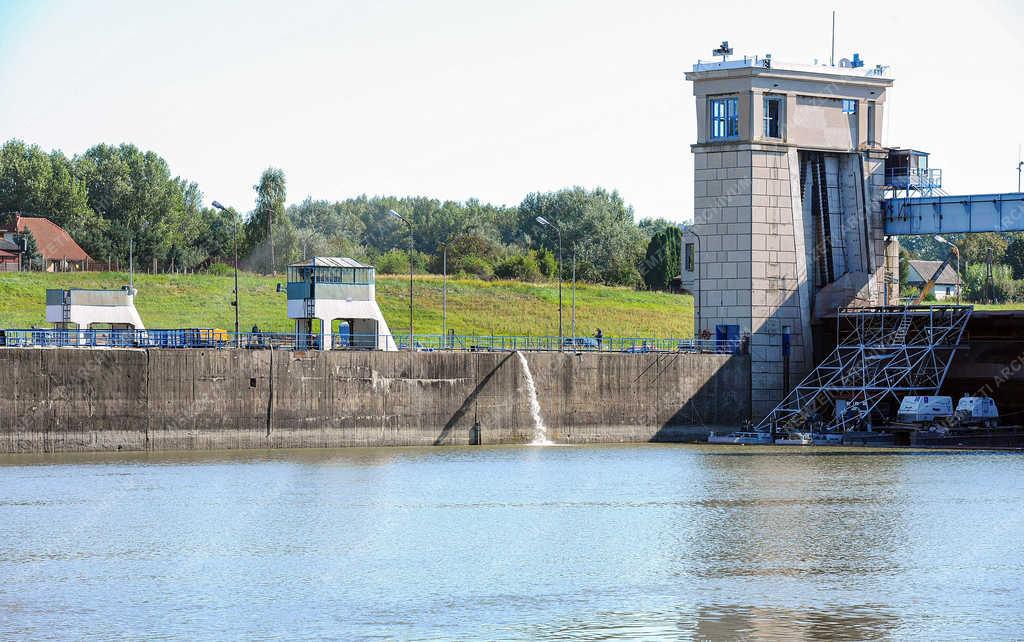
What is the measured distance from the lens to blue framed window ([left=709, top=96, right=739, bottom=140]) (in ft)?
266

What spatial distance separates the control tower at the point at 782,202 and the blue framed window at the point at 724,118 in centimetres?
6

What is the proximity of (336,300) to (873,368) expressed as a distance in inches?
1145

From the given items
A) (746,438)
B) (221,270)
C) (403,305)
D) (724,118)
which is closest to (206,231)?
(221,270)

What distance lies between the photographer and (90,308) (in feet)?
256

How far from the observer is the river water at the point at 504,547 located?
33281mm

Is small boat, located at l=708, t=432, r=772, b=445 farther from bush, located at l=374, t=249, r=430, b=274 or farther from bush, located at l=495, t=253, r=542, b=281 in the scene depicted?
bush, located at l=374, t=249, r=430, b=274

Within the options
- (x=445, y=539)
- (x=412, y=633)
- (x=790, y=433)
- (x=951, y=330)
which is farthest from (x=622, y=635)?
(x=951, y=330)

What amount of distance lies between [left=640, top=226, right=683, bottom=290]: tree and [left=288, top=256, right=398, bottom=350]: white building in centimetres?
7285

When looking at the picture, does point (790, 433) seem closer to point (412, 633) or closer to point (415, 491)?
point (415, 491)

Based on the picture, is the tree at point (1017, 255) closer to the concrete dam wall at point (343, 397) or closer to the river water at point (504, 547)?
the concrete dam wall at point (343, 397)

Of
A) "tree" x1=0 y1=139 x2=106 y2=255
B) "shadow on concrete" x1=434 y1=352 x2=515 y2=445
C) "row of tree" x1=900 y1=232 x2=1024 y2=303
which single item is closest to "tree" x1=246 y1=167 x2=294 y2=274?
"tree" x1=0 y1=139 x2=106 y2=255

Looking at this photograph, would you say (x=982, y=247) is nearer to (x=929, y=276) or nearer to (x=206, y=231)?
(x=929, y=276)

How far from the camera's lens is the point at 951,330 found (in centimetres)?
7756

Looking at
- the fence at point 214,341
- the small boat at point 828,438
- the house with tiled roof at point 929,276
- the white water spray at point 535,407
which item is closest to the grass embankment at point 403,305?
the fence at point 214,341
